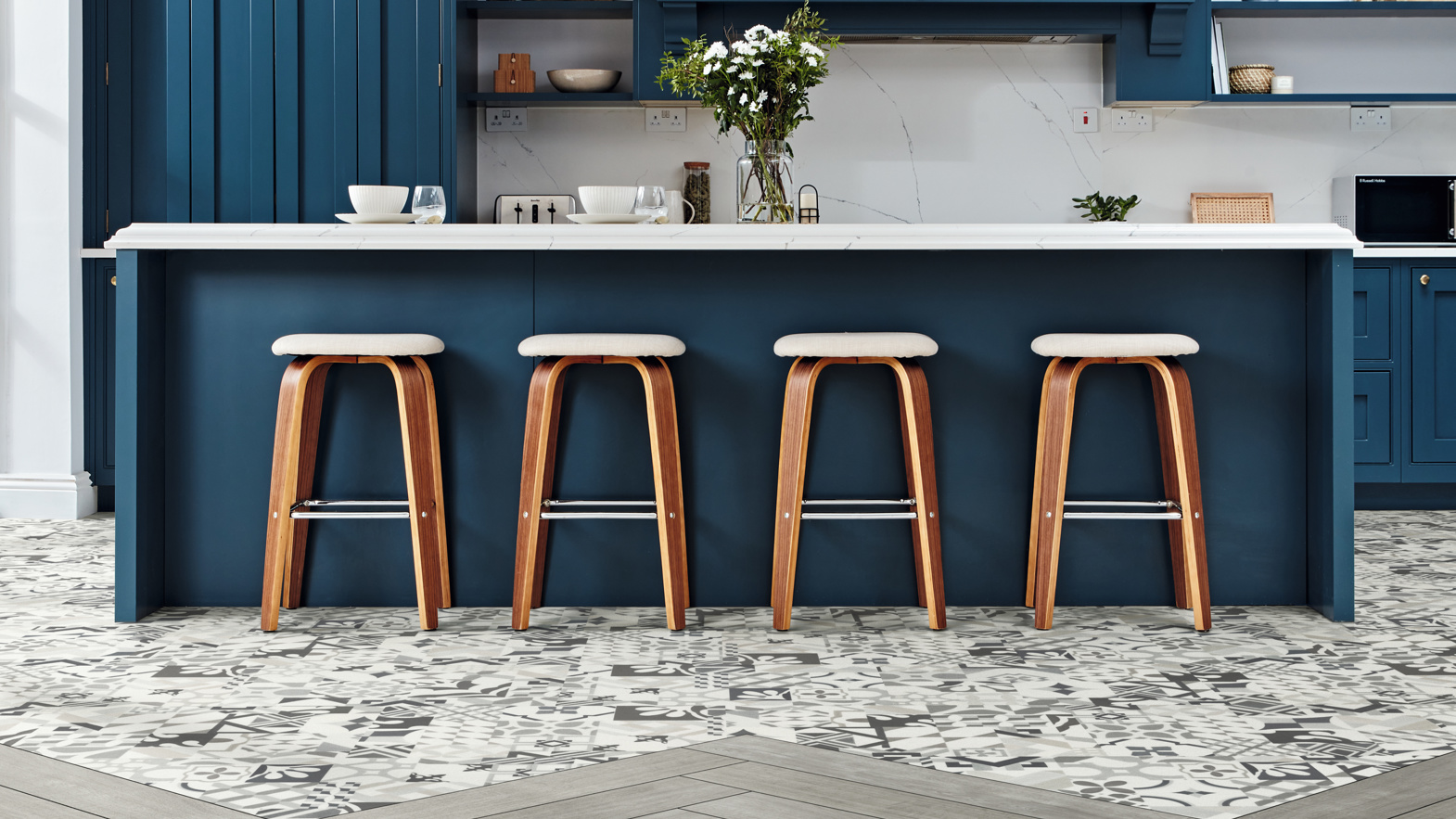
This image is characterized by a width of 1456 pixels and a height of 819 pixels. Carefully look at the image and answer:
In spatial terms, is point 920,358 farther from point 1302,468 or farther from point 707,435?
point 1302,468

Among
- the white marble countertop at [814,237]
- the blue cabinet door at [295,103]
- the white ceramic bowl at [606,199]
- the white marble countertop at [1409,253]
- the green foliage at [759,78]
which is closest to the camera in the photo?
the white marble countertop at [814,237]

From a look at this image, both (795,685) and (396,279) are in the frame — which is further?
(396,279)

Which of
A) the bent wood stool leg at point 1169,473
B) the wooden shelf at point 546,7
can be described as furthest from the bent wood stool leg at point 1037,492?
the wooden shelf at point 546,7

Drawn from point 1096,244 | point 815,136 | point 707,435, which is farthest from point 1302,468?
point 815,136

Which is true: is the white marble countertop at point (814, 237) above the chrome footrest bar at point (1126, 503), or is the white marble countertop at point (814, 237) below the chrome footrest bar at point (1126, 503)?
above

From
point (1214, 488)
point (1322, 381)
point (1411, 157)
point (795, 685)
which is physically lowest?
point (795, 685)

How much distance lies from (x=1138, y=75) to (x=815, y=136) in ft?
3.98

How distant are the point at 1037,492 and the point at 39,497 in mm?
3424

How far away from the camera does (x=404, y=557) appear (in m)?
2.60

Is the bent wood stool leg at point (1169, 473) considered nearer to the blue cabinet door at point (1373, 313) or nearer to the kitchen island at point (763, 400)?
the kitchen island at point (763, 400)

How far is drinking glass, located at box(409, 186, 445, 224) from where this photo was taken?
8.46 feet

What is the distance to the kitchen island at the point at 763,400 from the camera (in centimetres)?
255

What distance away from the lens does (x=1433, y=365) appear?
→ 401 cm

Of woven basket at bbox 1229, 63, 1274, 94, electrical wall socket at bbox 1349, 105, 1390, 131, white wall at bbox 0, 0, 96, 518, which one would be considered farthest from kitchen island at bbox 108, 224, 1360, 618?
electrical wall socket at bbox 1349, 105, 1390, 131
